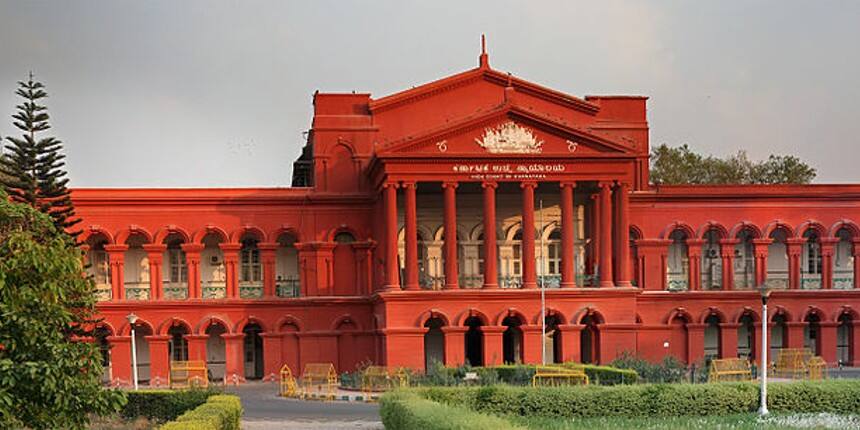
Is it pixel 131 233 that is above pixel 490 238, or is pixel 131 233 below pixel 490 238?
above

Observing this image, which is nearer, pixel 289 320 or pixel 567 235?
pixel 567 235

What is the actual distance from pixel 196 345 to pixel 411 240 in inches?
399

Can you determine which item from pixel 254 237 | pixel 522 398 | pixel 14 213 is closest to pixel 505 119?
pixel 254 237

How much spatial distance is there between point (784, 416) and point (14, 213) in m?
15.8

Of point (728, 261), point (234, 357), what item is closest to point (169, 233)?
point (234, 357)

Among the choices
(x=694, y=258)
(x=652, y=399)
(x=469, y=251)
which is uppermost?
(x=469, y=251)

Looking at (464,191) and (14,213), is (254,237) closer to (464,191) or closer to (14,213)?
(464,191)

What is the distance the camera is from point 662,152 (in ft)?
190

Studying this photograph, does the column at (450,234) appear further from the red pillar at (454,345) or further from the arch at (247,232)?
the arch at (247,232)

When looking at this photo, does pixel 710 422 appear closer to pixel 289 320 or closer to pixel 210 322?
pixel 289 320

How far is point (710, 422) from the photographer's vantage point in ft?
63.3

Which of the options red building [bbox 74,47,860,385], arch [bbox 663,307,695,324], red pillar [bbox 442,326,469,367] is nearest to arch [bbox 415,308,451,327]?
red building [bbox 74,47,860,385]

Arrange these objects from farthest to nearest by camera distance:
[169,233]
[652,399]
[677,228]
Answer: [677,228] < [169,233] < [652,399]

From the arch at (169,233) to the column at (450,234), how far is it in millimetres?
11050
